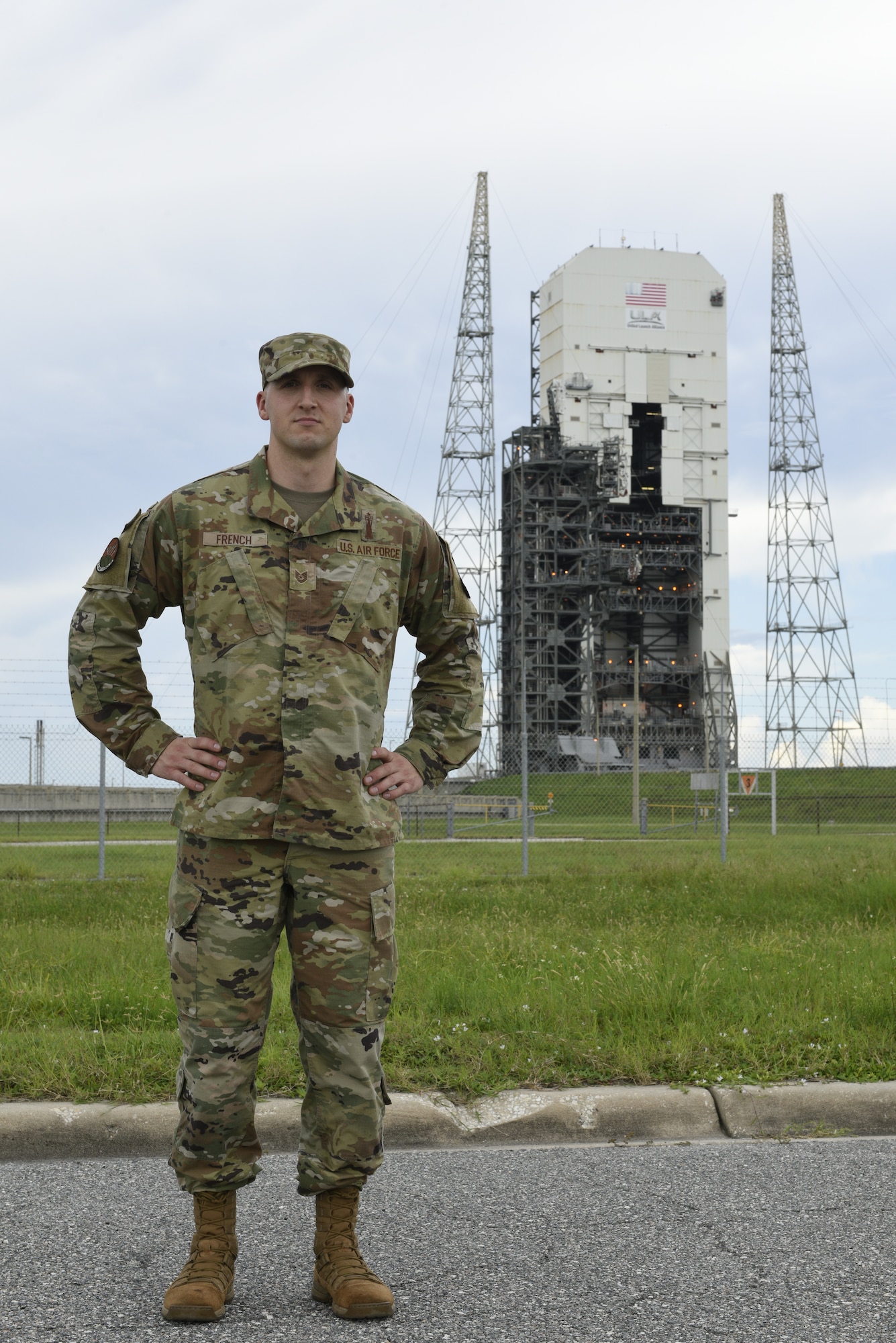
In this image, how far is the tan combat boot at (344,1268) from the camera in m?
2.94

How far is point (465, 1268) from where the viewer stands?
3.24 m

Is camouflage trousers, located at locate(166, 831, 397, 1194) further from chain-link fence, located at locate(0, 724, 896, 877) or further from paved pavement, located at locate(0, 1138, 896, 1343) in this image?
chain-link fence, located at locate(0, 724, 896, 877)

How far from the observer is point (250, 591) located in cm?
311

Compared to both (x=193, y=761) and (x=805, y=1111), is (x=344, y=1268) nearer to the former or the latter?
(x=193, y=761)

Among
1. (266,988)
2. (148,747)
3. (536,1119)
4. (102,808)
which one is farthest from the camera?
(102,808)

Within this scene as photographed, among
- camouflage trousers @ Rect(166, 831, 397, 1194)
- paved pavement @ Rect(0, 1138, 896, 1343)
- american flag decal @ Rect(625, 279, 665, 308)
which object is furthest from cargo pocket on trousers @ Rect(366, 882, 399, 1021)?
american flag decal @ Rect(625, 279, 665, 308)

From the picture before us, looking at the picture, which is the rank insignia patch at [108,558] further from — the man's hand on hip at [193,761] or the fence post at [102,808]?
the fence post at [102,808]

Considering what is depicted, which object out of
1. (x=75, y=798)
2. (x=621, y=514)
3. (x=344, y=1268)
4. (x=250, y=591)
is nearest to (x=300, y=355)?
(x=250, y=591)

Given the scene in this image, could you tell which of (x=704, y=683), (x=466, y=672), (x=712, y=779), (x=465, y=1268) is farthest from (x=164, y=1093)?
(x=704, y=683)

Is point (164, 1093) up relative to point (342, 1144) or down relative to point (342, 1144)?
down

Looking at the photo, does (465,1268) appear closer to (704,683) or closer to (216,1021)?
(216,1021)

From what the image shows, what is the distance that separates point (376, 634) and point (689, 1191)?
204 centimetres

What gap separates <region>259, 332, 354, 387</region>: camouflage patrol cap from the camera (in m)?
3.16

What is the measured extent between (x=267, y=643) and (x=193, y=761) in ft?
1.12
